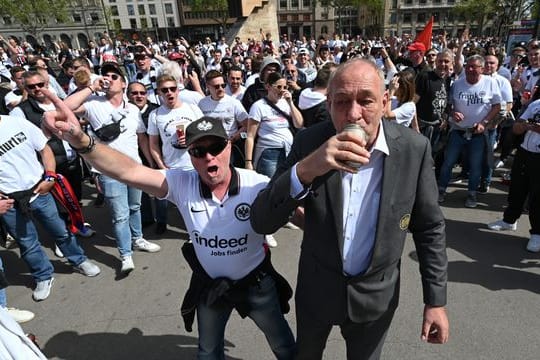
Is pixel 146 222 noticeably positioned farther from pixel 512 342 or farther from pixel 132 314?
pixel 512 342

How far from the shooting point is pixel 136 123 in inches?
160

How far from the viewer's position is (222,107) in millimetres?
4602

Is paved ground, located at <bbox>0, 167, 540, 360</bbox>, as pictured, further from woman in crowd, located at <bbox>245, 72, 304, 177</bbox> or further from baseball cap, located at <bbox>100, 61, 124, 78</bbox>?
baseball cap, located at <bbox>100, 61, 124, 78</bbox>

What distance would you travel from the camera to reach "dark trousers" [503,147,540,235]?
156 inches

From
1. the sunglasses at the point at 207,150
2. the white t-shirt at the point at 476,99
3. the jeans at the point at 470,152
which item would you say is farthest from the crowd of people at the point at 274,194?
the white t-shirt at the point at 476,99

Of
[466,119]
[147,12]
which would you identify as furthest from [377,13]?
[466,119]

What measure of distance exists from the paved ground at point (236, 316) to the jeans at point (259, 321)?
69 cm

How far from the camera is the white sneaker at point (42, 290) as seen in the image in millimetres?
3617

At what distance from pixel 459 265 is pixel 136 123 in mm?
4082

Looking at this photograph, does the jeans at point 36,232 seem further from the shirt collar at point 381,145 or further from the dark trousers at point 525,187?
the dark trousers at point 525,187

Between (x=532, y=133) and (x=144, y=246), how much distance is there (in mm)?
4925

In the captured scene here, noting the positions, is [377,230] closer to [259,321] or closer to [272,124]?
[259,321]

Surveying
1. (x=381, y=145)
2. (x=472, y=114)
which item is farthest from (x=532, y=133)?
(x=381, y=145)

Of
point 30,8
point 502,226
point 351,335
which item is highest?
point 30,8
